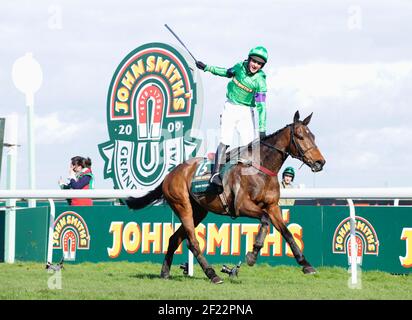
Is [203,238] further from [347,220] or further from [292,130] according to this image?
[292,130]

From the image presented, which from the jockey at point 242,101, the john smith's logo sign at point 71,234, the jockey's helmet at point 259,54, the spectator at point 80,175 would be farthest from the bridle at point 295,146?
the john smith's logo sign at point 71,234

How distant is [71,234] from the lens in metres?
11.0

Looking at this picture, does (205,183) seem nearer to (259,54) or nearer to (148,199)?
(148,199)

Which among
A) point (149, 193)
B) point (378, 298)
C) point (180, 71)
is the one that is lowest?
point (378, 298)

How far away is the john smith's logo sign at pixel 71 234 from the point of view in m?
10.9

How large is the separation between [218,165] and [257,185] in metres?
0.47

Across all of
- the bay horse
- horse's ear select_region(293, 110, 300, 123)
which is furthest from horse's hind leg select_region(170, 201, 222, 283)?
horse's ear select_region(293, 110, 300, 123)

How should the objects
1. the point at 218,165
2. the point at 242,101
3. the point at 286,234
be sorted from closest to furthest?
the point at 286,234 < the point at 218,165 < the point at 242,101

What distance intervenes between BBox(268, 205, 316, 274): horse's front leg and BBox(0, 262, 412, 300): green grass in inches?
7.9

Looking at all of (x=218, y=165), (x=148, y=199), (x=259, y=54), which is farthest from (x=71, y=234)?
(x=259, y=54)

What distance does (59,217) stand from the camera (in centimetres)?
1110

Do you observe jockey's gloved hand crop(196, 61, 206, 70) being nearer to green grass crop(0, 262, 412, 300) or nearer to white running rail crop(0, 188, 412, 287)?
white running rail crop(0, 188, 412, 287)
